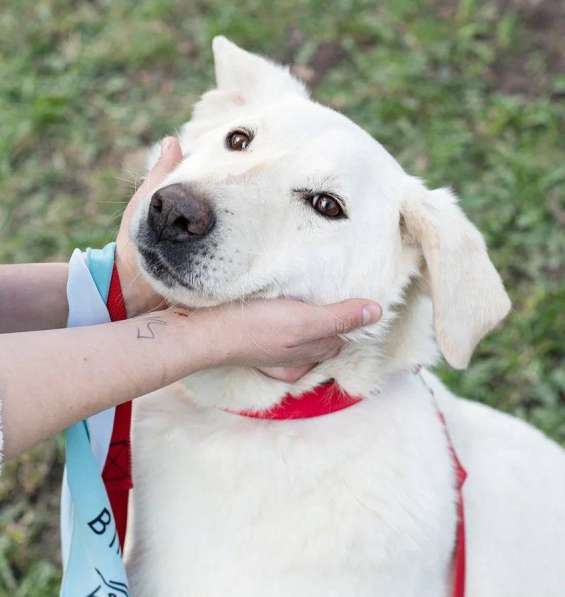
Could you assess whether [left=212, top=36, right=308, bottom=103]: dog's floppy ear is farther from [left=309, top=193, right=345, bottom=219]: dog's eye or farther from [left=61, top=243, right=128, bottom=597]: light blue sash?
[left=61, top=243, right=128, bottom=597]: light blue sash

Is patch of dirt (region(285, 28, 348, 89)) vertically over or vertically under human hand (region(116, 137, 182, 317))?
under

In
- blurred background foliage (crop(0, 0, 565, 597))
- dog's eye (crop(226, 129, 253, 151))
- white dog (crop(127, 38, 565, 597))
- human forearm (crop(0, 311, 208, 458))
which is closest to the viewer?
human forearm (crop(0, 311, 208, 458))

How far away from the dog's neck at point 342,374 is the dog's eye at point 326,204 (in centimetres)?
43

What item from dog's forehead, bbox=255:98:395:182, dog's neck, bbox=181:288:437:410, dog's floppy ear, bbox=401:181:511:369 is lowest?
dog's neck, bbox=181:288:437:410

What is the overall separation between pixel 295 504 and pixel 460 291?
2.91ft

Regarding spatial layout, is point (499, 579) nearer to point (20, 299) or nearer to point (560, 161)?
point (20, 299)

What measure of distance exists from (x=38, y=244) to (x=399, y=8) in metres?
3.37

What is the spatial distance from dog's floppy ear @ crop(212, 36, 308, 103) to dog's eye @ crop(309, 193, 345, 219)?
689mm

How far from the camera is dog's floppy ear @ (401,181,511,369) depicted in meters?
2.37

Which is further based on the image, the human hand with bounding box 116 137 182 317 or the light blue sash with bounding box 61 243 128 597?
the human hand with bounding box 116 137 182 317

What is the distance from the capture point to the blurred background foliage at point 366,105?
4.70 m

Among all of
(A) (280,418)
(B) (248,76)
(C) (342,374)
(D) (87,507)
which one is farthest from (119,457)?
(B) (248,76)

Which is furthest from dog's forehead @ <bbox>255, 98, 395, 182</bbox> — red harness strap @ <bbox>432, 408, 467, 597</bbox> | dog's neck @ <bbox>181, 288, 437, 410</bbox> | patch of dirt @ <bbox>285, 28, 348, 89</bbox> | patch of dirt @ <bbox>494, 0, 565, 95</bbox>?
patch of dirt @ <bbox>494, 0, 565, 95</bbox>

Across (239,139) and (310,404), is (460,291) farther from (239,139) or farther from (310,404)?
(239,139)
